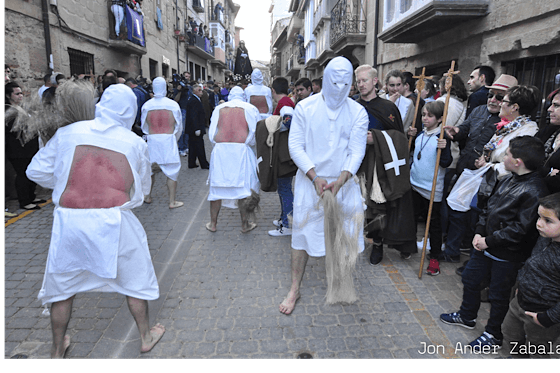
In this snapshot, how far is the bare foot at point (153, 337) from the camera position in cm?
274

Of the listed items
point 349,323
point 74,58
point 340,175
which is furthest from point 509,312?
point 74,58

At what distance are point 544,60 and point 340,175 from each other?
5.03 metres

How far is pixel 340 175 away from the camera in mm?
3070

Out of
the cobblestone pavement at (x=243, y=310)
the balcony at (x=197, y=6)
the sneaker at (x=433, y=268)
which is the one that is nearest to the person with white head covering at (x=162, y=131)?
the cobblestone pavement at (x=243, y=310)

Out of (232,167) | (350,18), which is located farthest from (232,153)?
(350,18)

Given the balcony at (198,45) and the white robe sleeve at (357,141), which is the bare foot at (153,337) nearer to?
the white robe sleeve at (357,141)

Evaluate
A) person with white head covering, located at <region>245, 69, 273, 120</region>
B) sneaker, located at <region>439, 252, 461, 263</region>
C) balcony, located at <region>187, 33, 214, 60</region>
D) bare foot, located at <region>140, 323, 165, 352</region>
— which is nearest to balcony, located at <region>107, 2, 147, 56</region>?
person with white head covering, located at <region>245, 69, 273, 120</region>

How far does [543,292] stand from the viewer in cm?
231

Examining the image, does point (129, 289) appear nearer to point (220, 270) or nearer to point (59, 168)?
point (59, 168)

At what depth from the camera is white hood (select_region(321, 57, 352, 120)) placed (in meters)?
2.99

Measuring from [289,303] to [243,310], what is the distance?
0.41 metres

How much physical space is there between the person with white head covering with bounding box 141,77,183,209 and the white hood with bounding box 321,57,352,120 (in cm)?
385

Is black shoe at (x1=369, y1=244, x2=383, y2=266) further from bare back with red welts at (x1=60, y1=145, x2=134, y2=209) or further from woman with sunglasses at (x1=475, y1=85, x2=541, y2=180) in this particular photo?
bare back with red welts at (x1=60, y1=145, x2=134, y2=209)

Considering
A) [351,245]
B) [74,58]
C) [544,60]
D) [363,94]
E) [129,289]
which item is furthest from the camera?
[74,58]
